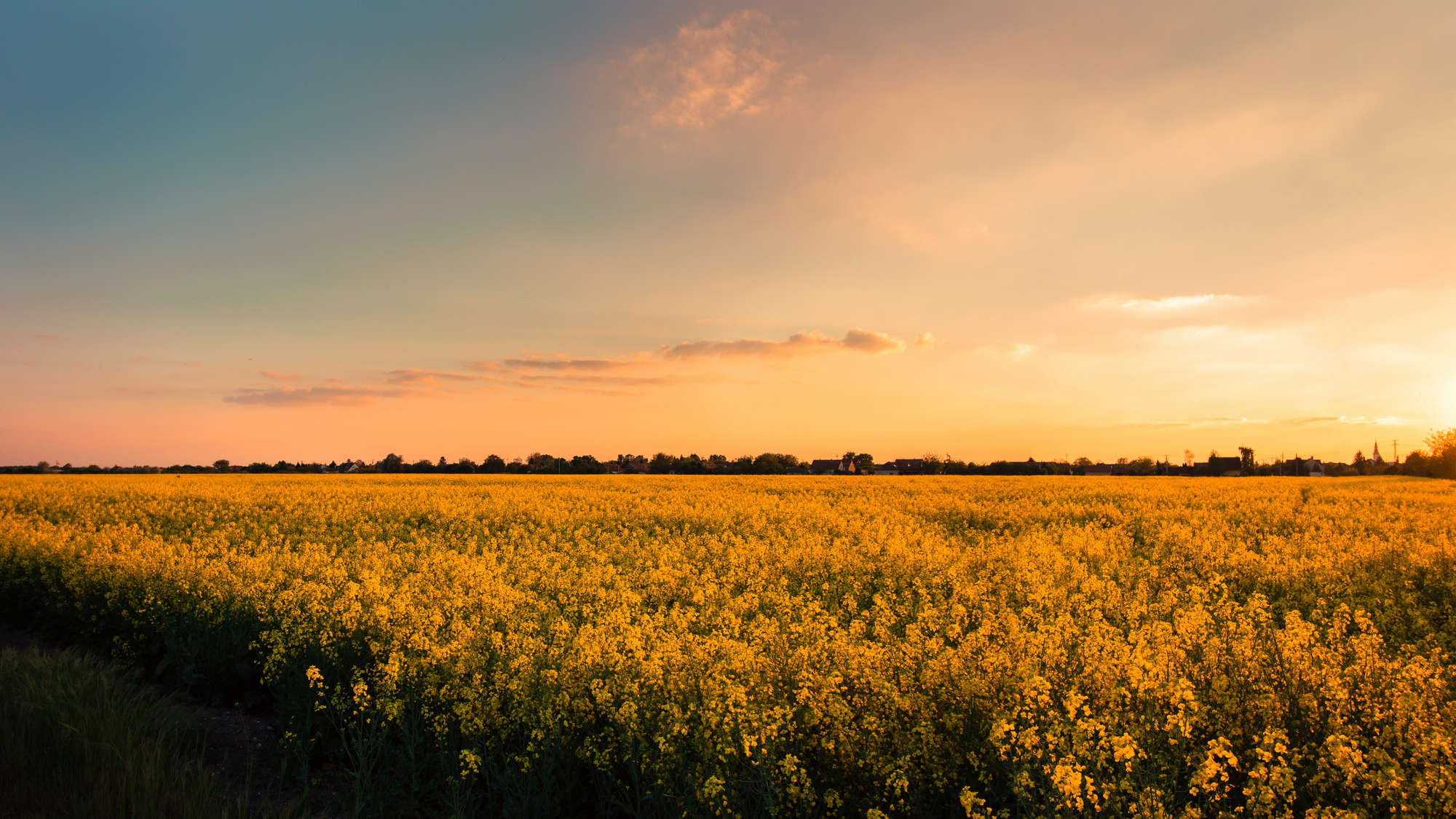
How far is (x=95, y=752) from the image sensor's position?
226 inches

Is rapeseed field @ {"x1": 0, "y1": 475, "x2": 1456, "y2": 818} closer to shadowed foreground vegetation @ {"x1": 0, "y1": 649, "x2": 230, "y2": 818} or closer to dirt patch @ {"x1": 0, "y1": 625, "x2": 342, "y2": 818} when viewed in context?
dirt patch @ {"x1": 0, "y1": 625, "x2": 342, "y2": 818}

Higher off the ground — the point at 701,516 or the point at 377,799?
the point at 701,516

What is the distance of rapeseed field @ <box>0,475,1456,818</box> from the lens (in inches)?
169

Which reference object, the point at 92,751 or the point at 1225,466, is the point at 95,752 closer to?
the point at 92,751

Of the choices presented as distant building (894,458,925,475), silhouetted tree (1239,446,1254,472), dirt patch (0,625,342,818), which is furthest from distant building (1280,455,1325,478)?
dirt patch (0,625,342,818)

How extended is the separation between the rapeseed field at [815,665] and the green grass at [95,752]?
2.92ft

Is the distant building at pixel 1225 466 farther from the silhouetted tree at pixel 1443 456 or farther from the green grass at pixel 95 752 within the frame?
the green grass at pixel 95 752

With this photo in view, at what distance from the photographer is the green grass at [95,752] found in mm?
5020

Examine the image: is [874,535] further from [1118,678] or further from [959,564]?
[1118,678]

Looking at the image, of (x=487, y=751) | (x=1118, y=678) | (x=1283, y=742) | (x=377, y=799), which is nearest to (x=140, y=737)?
(x=377, y=799)

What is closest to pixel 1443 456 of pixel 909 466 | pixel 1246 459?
pixel 1246 459

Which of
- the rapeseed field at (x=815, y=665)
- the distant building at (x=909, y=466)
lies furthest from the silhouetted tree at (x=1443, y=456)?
the rapeseed field at (x=815, y=665)

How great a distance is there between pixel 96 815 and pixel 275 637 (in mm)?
2585

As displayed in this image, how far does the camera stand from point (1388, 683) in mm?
5000
